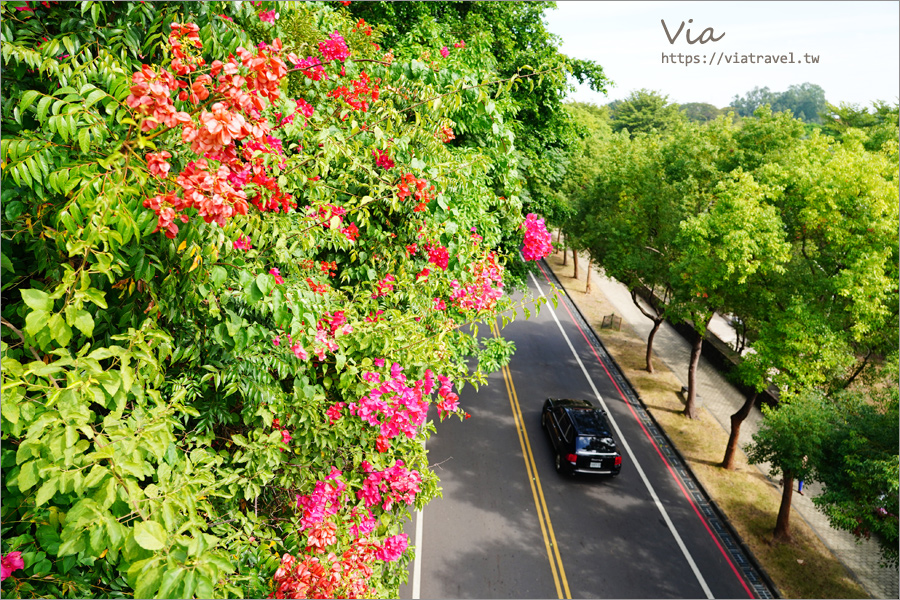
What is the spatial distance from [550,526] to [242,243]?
10.7m

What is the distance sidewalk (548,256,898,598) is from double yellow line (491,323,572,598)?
6090mm

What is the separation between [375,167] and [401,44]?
5.33 meters

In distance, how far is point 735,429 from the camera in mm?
13828

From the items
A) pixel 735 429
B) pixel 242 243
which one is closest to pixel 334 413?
pixel 242 243

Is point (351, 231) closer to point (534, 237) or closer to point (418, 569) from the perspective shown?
point (534, 237)

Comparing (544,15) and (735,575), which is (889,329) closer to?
(735,575)

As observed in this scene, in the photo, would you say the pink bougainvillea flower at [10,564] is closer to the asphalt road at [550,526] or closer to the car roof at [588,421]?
the asphalt road at [550,526]

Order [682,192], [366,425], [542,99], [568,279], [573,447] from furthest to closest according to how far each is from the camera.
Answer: [568,279] → [682,192] → [542,99] → [573,447] → [366,425]

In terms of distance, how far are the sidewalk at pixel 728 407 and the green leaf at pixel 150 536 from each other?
1395cm

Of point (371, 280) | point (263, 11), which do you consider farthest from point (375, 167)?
point (263, 11)

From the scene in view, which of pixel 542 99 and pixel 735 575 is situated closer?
pixel 735 575

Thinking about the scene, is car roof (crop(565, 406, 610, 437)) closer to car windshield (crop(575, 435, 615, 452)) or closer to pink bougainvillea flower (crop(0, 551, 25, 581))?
car windshield (crop(575, 435, 615, 452))

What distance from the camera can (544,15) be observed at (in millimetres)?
15117

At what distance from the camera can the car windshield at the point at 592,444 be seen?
520 inches
